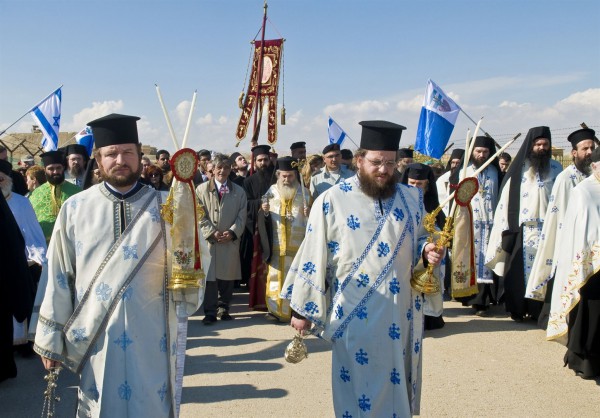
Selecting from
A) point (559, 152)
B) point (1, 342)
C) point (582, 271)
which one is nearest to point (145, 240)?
point (1, 342)

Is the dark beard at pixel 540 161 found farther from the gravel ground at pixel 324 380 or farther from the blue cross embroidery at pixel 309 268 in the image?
the blue cross embroidery at pixel 309 268

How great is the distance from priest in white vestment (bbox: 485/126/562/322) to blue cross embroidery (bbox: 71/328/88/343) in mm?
5959

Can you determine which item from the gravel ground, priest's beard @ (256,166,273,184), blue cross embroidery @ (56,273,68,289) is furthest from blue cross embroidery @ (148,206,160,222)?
priest's beard @ (256,166,273,184)

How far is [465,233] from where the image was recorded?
3922mm

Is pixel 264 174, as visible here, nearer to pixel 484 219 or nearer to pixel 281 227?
pixel 281 227

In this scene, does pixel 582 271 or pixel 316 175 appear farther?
pixel 316 175

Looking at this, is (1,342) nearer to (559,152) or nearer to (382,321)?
(382,321)

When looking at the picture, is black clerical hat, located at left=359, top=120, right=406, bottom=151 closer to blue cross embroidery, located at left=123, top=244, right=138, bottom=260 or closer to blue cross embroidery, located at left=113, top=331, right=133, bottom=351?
blue cross embroidery, located at left=123, top=244, right=138, bottom=260

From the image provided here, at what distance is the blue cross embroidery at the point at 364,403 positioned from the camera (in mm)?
3504

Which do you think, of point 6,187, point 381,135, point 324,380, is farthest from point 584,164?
point 6,187

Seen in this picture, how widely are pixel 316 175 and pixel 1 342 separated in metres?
5.18

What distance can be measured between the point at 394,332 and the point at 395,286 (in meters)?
0.27

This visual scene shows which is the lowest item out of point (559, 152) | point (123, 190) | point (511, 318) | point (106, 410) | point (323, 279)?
point (511, 318)

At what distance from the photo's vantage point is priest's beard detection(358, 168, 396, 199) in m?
3.69
